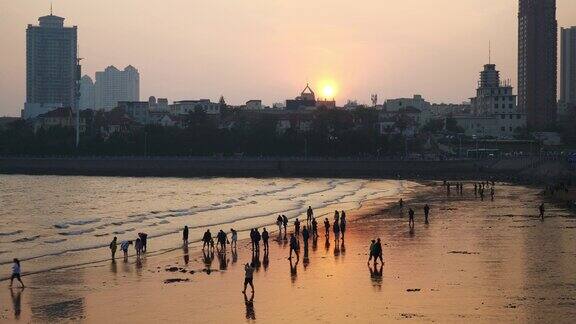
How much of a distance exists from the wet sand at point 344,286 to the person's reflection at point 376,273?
0.04 meters

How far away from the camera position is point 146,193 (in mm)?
86312

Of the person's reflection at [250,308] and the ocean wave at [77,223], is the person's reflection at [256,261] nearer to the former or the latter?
the person's reflection at [250,308]

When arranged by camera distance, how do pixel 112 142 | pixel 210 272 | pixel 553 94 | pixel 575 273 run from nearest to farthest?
pixel 575 273, pixel 210 272, pixel 112 142, pixel 553 94

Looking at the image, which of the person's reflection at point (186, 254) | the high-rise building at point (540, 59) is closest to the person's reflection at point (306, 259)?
the person's reflection at point (186, 254)

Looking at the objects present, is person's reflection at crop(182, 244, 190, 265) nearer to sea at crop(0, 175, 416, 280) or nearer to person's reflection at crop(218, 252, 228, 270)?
sea at crop(0, 175, 416, 280)

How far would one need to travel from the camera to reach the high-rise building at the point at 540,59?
7244 inches

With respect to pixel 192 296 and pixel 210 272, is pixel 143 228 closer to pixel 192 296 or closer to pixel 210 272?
pixel 210 272

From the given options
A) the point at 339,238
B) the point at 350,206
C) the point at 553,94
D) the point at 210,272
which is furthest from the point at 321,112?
the point at 210,272

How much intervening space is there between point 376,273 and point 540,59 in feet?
558

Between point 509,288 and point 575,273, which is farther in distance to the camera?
point 575,273

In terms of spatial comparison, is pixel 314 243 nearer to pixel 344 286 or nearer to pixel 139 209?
pixel 344 286

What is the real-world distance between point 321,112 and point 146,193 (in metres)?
67.9

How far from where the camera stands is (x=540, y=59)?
18862 cm

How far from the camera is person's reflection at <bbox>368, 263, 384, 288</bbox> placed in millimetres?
26188
